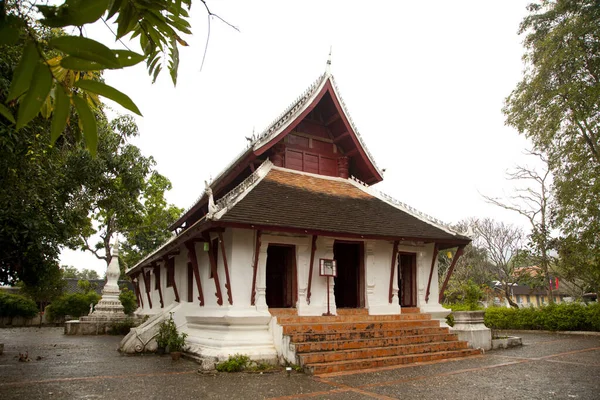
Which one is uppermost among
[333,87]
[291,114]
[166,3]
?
[333,87]

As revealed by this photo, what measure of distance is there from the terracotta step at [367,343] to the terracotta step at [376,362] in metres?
0.53

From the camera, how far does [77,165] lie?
13.9 metres

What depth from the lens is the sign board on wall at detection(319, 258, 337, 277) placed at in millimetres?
11258

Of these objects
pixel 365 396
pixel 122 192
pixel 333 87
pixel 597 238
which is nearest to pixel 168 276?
pixel 122 192

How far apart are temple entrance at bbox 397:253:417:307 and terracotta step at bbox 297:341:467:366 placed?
232 centimetres

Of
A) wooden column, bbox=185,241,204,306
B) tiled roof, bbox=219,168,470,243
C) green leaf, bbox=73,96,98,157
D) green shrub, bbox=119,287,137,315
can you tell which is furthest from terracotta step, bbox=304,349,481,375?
green shrub, bbox=119,287,137,315

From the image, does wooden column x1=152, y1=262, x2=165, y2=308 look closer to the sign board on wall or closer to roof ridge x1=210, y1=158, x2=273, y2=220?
roof ridge x1=210, y1=158, x2=273, y2=220

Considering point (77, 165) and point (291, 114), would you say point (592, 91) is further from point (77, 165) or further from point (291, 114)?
point (77, 165)

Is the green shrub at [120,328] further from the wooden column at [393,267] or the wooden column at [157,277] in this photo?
the wooden column at [393,267]

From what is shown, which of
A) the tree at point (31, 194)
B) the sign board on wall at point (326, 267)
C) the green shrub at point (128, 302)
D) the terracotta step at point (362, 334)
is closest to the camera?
the tree at point (31, 194)

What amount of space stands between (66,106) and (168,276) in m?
16.6

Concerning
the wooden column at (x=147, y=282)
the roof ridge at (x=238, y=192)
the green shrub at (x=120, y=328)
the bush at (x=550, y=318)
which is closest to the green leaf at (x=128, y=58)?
the roof ridge at (x=238, y=192)

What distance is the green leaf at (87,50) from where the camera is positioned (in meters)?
1.11

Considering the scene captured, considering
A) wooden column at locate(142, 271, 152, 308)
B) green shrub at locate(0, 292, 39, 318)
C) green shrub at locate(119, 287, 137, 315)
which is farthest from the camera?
green shrub at locate(119, 287, 137, 315)
